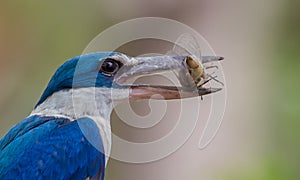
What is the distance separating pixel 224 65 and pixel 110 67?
145 centimetres

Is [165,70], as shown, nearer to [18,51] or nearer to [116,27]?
[116,27]

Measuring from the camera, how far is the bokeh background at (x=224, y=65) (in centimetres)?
314

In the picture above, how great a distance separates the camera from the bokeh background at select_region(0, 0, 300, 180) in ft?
10.3

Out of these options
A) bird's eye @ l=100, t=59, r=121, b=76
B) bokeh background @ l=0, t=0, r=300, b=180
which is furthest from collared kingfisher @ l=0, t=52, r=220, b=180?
bokeh background @ l=0, t=0, r=300, b=180

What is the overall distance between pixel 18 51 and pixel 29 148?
302 centimetres

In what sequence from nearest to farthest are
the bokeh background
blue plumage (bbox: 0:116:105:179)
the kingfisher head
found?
blue plumage (bbox: 0:116:105:179) → the bokeh background → the kingfisher head

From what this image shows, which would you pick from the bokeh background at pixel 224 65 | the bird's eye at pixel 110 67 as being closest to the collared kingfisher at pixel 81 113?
the bird's eye at pixel 110 67

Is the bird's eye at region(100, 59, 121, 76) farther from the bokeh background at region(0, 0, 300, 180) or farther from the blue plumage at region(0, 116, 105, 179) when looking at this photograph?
the bokeh background at region(0, 0, 300, 180)

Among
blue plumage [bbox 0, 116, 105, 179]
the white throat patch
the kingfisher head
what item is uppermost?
the kingfisher head

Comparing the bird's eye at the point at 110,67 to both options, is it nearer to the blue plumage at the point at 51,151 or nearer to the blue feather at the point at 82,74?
the blue feather at the point at 82,74

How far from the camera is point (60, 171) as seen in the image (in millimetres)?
3021

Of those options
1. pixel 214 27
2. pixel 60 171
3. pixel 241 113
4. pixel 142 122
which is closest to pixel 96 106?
pixel 60 171

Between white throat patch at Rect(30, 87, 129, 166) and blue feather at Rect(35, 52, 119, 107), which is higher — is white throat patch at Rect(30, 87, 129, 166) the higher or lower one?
the lower one

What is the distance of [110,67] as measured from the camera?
3.32 m
